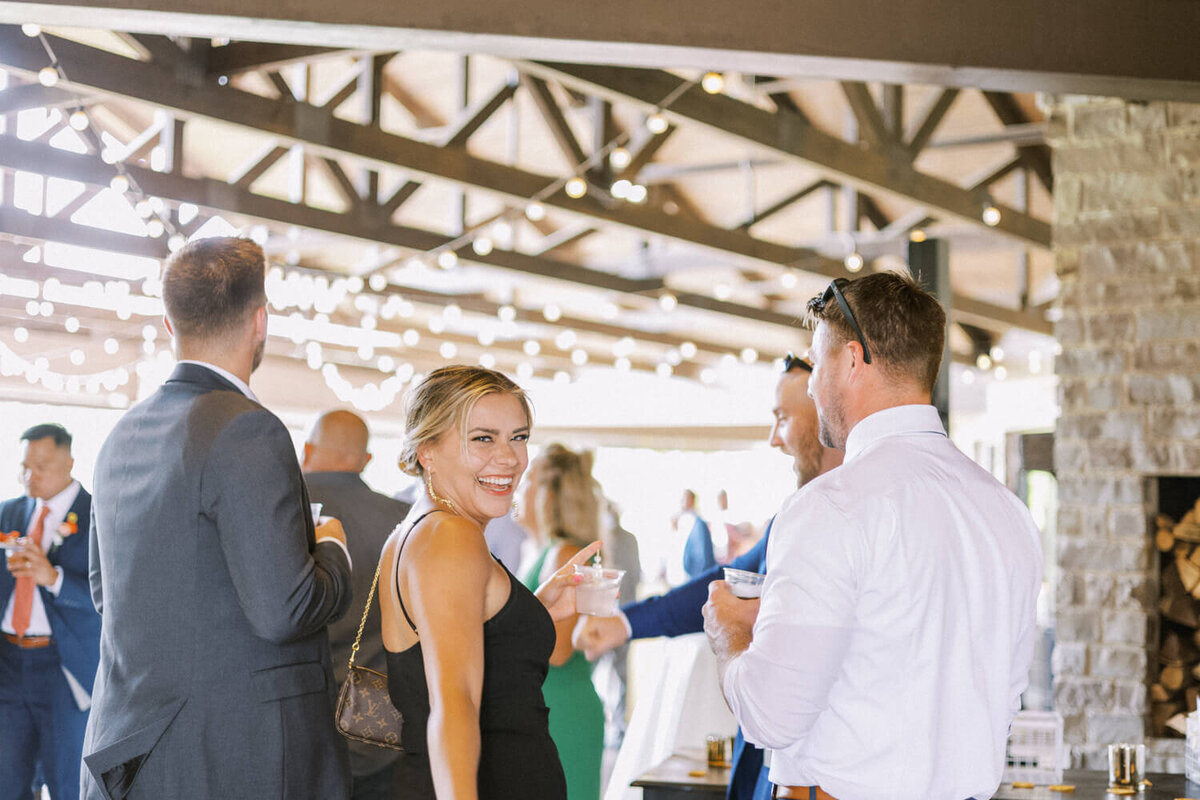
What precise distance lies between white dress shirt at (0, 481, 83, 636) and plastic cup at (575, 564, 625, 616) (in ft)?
8.68

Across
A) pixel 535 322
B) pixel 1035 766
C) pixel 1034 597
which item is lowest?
pixel 1035 766

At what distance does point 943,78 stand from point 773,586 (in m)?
2.14

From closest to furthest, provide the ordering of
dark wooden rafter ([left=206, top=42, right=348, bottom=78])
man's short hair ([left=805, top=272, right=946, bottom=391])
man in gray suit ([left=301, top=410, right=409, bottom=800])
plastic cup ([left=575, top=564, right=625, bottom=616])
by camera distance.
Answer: man's short hair ([left=805, top=272, right=946, bottom=391])
plastic cup ([left=575, top=564, right=625, bottom=616])
man in gray suit ([left=301, top=410, right=409, bottom=800])
dark wooden rafter ([left=206, top=42, right=348, bottom=78])

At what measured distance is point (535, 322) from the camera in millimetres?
11758

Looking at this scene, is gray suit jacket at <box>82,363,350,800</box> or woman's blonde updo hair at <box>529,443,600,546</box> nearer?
gray suit jacket at <box>82,363,350,800</box>

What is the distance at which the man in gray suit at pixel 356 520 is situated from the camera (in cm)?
373

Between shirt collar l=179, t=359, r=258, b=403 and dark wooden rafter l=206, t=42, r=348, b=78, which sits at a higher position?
dark wooden rafter l=206, t=42, r=348, b=78

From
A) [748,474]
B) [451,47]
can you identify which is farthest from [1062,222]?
[748,474]

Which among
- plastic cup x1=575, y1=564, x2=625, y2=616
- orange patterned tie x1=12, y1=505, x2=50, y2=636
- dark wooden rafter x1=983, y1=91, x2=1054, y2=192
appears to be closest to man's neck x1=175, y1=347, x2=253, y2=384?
plastic cup x1=575, y1=564, x2=625, y2=616

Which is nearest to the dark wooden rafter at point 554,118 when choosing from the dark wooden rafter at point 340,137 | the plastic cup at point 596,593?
the dark wooden rafter at point 340,137

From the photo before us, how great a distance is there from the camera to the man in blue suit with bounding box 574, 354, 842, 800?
308cm

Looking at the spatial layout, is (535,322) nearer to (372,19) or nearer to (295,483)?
(372,19)

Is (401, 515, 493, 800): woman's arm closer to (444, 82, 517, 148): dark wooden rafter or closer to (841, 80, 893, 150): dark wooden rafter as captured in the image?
(841, 80, 893, 150): dark wooden rafter

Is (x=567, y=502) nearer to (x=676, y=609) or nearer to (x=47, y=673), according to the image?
(x=676, y=609)
